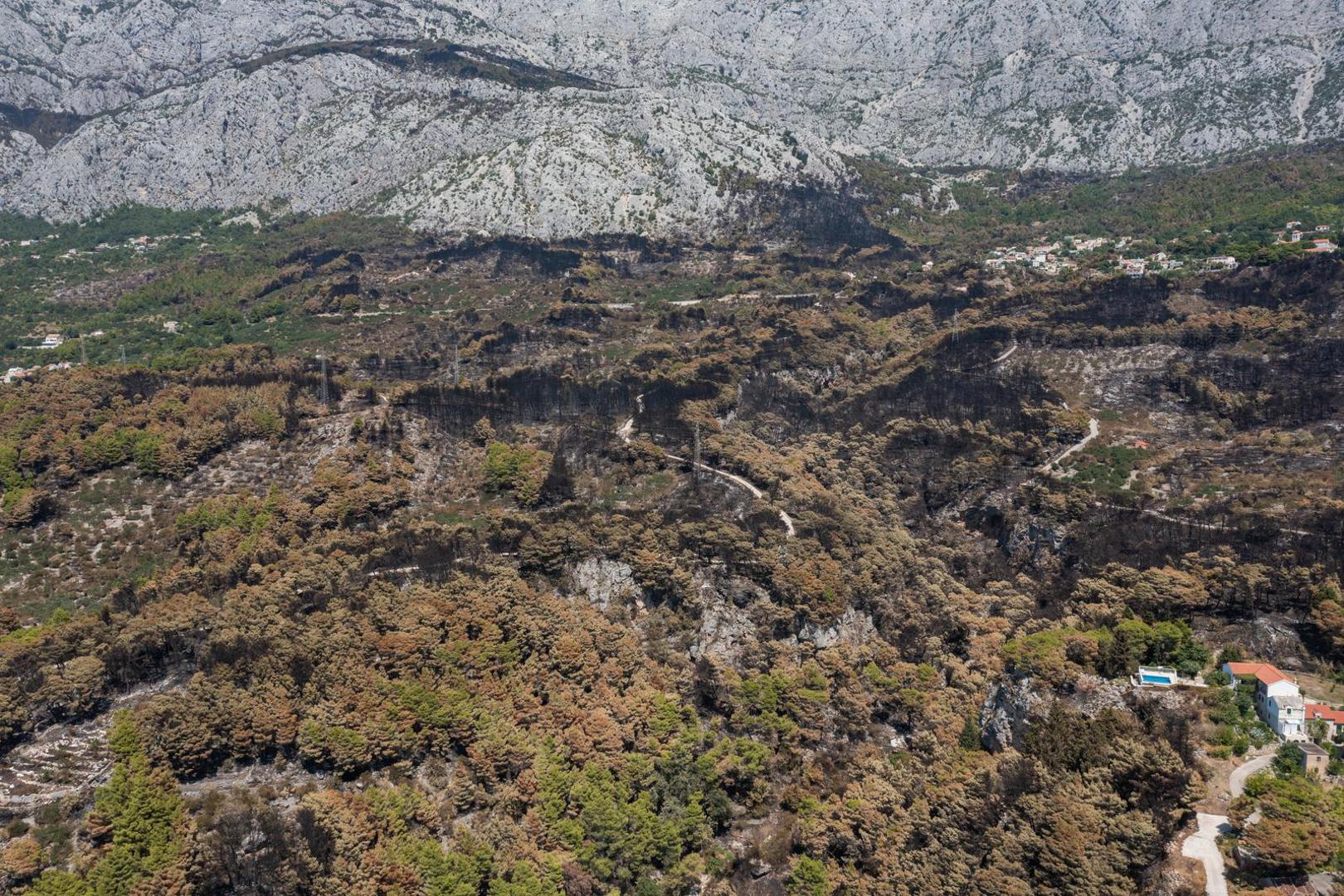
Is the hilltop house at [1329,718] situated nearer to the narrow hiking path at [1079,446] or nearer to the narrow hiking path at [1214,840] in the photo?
the narrow hiking path at [1214,840]

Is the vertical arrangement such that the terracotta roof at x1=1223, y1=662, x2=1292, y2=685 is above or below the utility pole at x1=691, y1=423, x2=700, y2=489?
above

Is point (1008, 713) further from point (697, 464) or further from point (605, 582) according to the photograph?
point (697, 464)

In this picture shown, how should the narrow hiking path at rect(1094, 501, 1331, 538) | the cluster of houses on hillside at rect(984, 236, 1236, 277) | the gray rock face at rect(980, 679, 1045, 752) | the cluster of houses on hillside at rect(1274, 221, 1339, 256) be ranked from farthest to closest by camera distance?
the cluster of houses on hillside at rect(984, 236, 1236, 277), the cluster of houses on hillside at rect(1274, 221, 1339, 256), the narrow hiking path at rect(1094, 501, 1331, 538), the gray rock face at rect(980, 679, 1045, 752)

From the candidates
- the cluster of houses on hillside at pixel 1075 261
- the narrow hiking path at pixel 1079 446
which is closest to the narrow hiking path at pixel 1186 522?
the narrow hiking path at pixel 1079 446

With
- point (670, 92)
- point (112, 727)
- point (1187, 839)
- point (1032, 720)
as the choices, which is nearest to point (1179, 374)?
point (1032, 720)

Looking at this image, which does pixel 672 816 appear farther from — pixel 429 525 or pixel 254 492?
pixel 254 492

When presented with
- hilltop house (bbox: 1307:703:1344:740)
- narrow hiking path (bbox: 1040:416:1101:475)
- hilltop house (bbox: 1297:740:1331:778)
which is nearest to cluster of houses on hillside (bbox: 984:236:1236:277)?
narrow hiking path (bbox: 1040:416:1101:475)

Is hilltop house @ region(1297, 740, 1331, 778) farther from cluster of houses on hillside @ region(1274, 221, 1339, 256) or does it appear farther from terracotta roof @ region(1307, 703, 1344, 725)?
cluster of houses on hillside @ region(1274, 221, 1339, 256)
